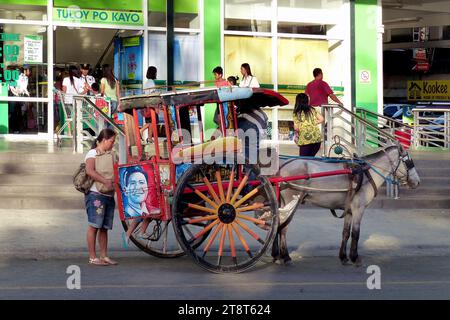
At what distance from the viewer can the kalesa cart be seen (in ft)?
30.6

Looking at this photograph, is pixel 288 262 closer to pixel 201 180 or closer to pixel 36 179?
pixel 201 180

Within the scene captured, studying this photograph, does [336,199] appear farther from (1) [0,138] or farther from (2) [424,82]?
(2) [424,82]

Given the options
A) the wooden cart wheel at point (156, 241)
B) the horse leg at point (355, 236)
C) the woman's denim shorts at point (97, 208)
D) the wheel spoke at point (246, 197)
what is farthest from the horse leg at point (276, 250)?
the woman's denim shorts at point (97, 208)

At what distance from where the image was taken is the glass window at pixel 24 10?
20.5 meters

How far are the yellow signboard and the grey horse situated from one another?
31.9m

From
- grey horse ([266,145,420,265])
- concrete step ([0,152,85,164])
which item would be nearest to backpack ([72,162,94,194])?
grey horse ([266,145,420,265])

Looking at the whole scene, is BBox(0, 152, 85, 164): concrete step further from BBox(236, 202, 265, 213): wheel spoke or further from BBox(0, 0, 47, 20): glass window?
BBox(236, 202, 265, 213): wheel spoke

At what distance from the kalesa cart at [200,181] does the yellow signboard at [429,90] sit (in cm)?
3287

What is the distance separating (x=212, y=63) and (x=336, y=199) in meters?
11.7

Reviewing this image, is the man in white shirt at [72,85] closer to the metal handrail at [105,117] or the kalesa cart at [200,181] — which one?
the metal handrail at [105,117]

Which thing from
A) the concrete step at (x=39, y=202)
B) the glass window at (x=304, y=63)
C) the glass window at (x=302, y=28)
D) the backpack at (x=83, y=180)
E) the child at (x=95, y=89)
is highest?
the glass window at (x=302, y=28)

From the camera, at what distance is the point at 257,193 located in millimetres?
9594

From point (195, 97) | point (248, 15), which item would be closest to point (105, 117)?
point (195, 97)

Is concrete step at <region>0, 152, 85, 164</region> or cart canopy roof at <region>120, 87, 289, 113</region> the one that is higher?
cart canopy roof at <region>120, 87, 289, 113</region>
